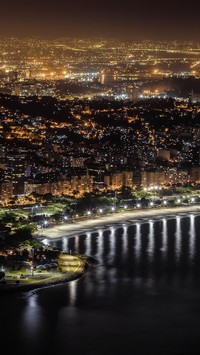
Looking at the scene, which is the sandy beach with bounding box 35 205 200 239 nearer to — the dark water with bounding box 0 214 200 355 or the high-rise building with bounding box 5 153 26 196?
the dark water with bounding box 0 214 200 355

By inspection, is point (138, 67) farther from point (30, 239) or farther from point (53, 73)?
point (30, 239)

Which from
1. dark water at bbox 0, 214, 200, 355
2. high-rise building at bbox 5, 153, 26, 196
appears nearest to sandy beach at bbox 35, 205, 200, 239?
dark water at bbox 0, 214, 200, 355

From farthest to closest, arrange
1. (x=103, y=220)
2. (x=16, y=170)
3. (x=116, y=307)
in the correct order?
(x=16, y=170)
(x=103, y=220)
(x=116, y=307)

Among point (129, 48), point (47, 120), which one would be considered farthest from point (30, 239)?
point (129, 48)

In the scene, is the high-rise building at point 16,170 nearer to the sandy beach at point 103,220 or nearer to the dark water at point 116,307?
the sandy beach at point 103,220

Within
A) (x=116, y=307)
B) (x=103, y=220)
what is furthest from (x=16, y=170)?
(x=116, y=307)

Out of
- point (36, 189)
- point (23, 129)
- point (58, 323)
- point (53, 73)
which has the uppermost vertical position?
point (53, 73)

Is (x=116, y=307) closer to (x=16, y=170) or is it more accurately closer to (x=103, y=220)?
(x=103, y=220)
